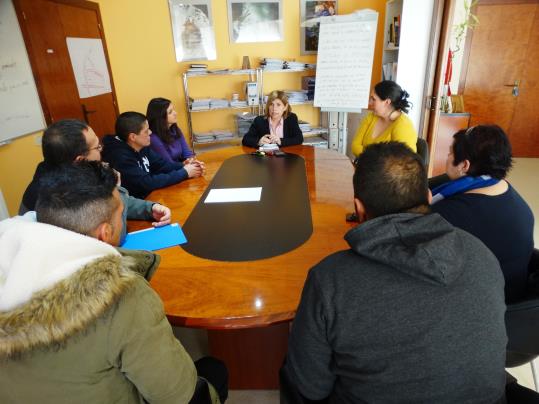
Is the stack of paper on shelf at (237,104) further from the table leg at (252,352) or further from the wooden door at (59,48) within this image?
the table leg at (252,352)

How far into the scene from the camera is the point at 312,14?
3.99 m

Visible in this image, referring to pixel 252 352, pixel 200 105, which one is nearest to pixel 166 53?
pixel 200 105

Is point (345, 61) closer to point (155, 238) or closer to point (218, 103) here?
point (218, 103)

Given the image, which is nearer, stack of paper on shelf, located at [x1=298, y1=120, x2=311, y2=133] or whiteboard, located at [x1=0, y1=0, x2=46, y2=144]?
whiteboard, located at [x1=0, y1=0, x2=46, y2=144]

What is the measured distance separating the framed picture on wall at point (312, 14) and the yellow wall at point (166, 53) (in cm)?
7

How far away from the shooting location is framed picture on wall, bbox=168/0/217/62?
378 centimetres

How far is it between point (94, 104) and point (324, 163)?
255cm

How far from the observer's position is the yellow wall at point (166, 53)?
3.79 meters

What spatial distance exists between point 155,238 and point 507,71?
517 cm

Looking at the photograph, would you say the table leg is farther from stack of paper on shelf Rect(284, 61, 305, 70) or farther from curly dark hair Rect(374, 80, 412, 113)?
stack of paper on shelf Rect(284, 61, 305, 70)

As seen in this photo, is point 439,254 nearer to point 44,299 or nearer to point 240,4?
point 44,299

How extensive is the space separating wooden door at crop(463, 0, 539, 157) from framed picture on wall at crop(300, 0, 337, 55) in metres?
1.99

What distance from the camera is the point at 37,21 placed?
2.88m

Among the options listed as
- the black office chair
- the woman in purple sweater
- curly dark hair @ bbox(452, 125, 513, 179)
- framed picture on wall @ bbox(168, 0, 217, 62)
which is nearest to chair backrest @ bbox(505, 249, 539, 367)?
the black office chair
